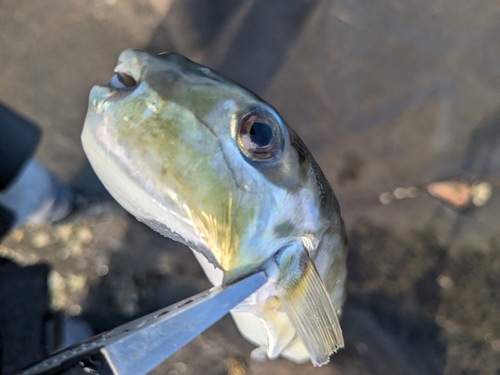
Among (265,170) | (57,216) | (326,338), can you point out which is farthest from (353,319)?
(57,216)

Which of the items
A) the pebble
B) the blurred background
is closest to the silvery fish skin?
the blurred background

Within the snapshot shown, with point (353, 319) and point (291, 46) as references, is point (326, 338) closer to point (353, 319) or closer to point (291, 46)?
point (353, 319)

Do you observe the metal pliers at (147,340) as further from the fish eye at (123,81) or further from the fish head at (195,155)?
the fish eye at (123,81)

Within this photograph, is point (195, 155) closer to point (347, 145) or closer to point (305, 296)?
point (305, 296)

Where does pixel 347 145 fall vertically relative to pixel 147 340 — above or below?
above

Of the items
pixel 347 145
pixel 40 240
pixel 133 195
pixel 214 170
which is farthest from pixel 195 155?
pixel 40 240

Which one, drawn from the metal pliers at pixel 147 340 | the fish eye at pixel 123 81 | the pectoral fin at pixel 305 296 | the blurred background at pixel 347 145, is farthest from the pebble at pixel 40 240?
the pectoral fin at pixel 305 296

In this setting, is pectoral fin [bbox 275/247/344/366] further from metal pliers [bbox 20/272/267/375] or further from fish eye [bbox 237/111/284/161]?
fish eye [bbox 237/111/284/161]

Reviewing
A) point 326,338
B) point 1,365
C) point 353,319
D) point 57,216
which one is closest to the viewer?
point 326,338
